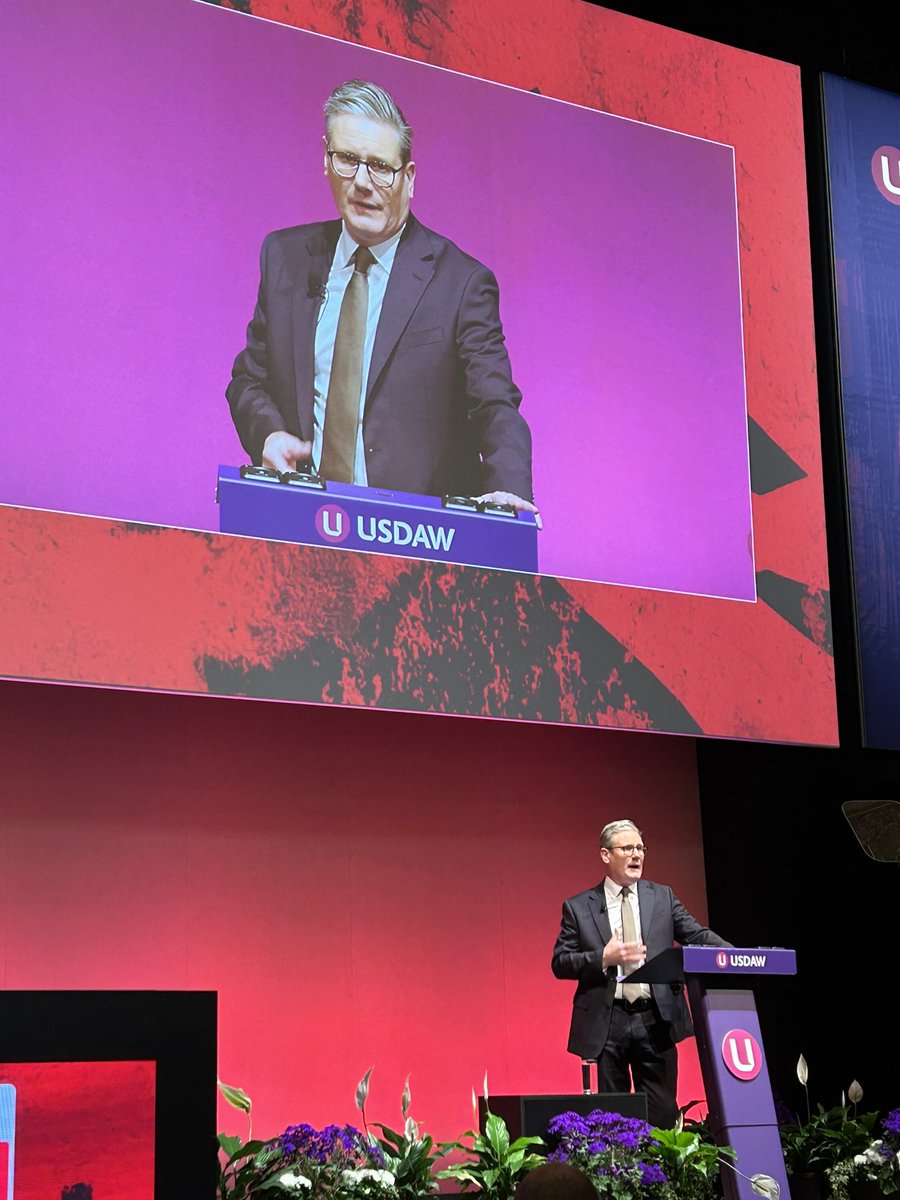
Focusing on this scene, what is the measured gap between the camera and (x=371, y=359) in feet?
18.3

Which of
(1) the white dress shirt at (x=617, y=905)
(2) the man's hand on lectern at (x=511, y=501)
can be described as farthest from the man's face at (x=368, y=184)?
(1) the white dress shirt at (x=617, y=905)

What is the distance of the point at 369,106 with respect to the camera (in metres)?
5.71

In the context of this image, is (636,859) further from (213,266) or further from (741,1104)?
(213,266)

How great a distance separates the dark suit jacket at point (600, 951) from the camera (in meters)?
5.21

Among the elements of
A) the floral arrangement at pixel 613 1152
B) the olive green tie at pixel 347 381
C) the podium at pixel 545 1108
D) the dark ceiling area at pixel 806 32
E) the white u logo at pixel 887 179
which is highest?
the dark ceiling area at pixel 806 32

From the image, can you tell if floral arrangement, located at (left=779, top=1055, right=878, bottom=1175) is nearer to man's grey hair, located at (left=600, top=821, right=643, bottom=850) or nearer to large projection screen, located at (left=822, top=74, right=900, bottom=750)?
man's grey hair, located at (left=600, top=821, right=643, bottom=850)

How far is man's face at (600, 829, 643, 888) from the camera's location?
5.40 m

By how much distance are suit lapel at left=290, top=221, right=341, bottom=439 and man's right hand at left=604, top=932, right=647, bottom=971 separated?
5.99 ft

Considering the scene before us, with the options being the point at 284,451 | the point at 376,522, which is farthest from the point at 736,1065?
the point at 284,451

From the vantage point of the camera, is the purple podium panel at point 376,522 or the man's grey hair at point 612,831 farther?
the man's grey hair at point 612,831

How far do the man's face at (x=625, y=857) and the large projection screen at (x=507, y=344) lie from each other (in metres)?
0.46

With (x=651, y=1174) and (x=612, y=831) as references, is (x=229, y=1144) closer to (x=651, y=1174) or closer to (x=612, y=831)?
(x=651, y=1174)

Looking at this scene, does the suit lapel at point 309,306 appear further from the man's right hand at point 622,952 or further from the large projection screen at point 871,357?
the large projection screen at point 871,357

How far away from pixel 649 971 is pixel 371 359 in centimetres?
224
